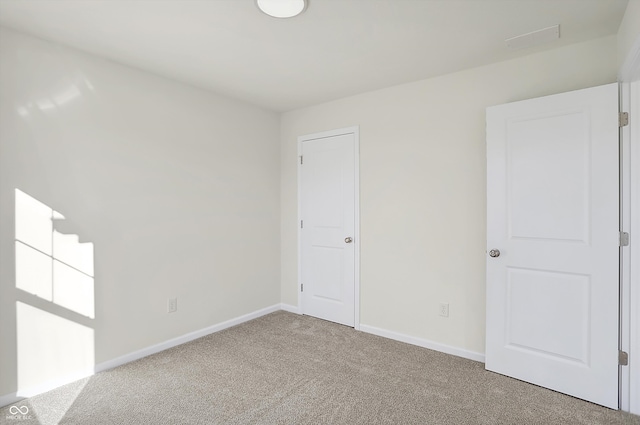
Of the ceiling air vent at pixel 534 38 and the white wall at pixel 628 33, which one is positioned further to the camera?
the ceiling air vent at pixel 534 38

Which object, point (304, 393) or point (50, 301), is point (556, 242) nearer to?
point (304, 393)

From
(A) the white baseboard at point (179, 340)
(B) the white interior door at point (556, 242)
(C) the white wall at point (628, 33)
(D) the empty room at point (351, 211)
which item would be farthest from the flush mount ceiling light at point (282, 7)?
(A) the white baseboard at point (179, 340)

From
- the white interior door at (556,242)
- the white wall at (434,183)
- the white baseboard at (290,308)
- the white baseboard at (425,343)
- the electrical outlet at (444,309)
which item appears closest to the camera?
the white interior door at (556,242)

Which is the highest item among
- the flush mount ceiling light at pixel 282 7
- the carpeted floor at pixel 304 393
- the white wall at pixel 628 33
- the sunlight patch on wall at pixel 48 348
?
the flush mount ceiling light at pixel 282 7

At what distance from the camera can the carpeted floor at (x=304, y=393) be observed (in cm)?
204

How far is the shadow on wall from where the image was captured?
2246 millimetres

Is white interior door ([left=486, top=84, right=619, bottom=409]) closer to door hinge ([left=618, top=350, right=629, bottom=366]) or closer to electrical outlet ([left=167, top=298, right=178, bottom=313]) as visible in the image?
door hinge ([left=618, top=350, right=629, bottom=366])

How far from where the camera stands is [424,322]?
122 inches

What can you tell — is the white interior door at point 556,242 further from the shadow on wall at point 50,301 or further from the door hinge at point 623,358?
the shadow on wall at point 50,301

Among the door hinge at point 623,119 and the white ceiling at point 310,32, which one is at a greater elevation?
the white ceiling at point 310,32

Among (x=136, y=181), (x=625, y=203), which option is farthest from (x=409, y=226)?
(x=136, y=181)

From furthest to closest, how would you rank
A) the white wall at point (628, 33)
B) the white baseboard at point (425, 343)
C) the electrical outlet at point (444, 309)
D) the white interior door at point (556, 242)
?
the electrical outlet at point (444, 309) < the white baseboard at point (425, 343) < the white interior door at point (556, 242) < the white wall at point (628, 33)

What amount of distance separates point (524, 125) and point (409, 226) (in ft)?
4.11

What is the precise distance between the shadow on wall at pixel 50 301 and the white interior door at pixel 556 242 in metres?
3.10
